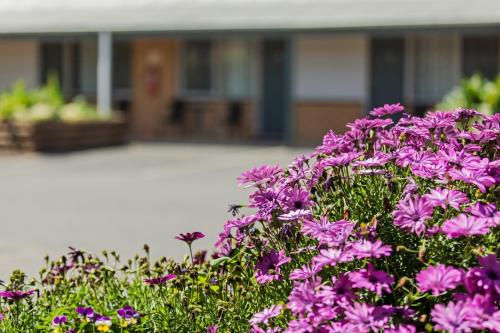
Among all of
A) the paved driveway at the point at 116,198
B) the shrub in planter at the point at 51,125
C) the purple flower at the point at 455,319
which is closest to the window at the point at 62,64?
the shrub in planter at the point at 51,125

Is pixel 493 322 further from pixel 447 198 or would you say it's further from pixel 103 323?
pixel 103 323

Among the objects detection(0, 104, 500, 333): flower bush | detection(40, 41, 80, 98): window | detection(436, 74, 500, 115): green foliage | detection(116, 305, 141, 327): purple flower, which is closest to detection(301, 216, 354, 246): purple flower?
detection(0, 104, 500, 333): flower bush

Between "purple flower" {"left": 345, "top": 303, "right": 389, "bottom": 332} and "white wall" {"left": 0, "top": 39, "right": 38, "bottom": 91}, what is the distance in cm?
2571

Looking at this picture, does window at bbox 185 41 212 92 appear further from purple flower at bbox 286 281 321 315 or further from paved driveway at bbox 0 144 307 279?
purple flower at bbox 286 281 321 315

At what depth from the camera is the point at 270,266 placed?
416 centimetres

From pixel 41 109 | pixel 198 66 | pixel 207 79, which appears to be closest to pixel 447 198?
pixel 41 109

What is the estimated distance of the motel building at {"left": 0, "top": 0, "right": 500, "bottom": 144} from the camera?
2288 cm

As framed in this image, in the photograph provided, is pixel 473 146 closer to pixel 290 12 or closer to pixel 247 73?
pixel 290 12

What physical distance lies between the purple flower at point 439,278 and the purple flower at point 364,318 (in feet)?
0.60

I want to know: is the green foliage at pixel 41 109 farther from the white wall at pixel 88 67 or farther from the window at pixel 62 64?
the window at pixel 62 64

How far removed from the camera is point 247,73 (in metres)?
26.6

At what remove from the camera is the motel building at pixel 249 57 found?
22.9 metres

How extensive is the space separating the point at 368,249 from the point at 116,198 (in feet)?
34.5

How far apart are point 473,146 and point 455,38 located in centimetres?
2040
